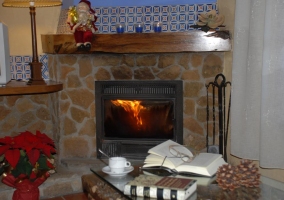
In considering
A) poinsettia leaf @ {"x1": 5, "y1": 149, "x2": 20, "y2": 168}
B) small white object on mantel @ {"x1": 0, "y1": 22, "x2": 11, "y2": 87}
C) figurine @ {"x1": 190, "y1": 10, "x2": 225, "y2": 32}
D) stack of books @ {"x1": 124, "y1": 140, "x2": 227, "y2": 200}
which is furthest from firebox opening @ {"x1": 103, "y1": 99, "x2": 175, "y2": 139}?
stack of books @ {"x1": 124, "y1": 140, "x2": 227, "y2": 200}

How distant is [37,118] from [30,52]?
0.51 meters

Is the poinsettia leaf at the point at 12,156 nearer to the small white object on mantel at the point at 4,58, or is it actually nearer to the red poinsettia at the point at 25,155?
the red poinsettia at the point at 25,155

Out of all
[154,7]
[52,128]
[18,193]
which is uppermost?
[154,7]

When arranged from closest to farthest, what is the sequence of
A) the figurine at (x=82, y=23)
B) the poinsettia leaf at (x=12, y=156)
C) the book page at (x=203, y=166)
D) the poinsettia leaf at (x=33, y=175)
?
the book page at (x=203, y=166)
the poinsettia leaf at (x=12, y=156)
the poinsettia leaf at (x=33, y=175)
the figurine at (x=82, y=23)

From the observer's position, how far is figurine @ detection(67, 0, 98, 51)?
268 centimetres

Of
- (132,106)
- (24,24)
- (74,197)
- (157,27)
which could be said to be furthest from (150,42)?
(74,197)

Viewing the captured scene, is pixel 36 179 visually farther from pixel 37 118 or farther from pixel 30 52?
pixel 30 52

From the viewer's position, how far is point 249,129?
2.08 m

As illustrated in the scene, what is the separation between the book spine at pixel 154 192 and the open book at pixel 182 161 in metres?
0.26

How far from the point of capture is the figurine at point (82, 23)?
105 inches

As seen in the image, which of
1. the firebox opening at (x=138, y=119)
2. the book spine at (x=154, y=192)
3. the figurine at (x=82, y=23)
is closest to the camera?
the book spine at (x=154, y=192)

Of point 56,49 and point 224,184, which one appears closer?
point 224,184

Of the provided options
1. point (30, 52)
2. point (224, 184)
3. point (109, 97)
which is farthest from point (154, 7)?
point (224, 184)

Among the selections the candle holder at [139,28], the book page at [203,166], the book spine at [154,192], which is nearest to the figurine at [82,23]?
the candle holder at [139,28]
